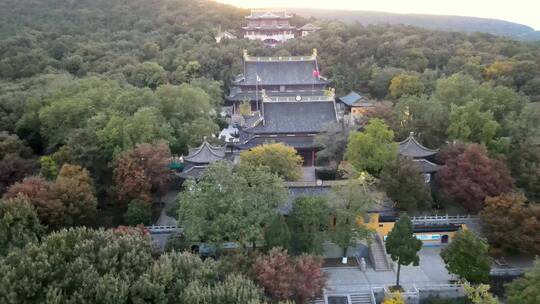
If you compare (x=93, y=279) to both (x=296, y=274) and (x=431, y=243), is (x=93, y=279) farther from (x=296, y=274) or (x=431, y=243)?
(x=431, y=243)

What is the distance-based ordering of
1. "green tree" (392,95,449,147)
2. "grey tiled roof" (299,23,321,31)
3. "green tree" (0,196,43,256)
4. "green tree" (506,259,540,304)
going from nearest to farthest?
1. "green tree" (506,259,540,304)
2. "green tree" (0,196,43,256)
3. "green tree" (392,95,449,147)
4. "grey tiled roof" (299,23,321,31)

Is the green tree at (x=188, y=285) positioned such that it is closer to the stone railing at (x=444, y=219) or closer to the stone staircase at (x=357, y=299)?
the stone staircase at (x=357, y=299)

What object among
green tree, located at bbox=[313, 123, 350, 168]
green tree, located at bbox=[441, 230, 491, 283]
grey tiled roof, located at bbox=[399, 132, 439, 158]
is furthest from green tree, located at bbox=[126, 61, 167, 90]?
green tree, located at bbox=[441, 230, 491, 283]

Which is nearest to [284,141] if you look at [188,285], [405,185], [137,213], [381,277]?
[405,185]

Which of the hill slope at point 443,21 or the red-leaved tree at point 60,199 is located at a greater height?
the red-leaved tree at point 60,199

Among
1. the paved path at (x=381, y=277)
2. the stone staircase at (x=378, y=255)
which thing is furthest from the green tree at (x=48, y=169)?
the stone staircase at (x=378, y=255)

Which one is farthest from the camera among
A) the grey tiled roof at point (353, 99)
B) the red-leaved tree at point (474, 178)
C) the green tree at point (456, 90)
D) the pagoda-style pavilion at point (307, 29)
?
the pagoda-style pavilion at point (307, 29)

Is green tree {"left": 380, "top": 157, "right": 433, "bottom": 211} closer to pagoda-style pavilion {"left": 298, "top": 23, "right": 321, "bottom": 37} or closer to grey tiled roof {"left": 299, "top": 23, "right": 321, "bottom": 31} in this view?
pagoda-style pavilion {"left": 298, "top": 23, "right": 321, "bottom": 37}
